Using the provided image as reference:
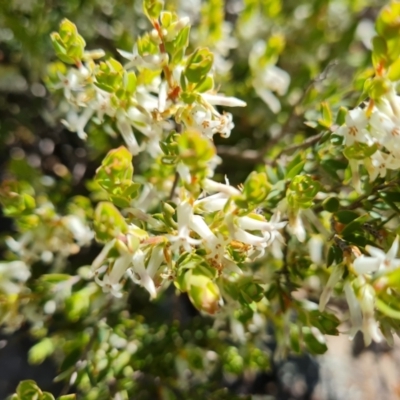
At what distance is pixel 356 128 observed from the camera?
→ 56 cm

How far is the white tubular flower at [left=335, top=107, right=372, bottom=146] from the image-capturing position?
554mm

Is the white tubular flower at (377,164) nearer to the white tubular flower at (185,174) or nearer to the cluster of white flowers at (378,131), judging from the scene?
the cluster of white flowers at (378,131)

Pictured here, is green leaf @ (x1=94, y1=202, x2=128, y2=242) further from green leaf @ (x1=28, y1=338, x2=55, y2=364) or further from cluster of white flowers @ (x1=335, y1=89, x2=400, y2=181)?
green leaf @ (x1=28, y1=338, x2=55, y2=364)

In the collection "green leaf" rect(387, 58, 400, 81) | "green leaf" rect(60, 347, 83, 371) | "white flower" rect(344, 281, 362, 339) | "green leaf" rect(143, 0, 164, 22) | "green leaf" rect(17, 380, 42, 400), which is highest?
"green leaf" rect(387, 58, 400, 81)

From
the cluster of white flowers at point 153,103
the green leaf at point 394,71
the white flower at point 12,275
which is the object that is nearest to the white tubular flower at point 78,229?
the white flower at point 12,275

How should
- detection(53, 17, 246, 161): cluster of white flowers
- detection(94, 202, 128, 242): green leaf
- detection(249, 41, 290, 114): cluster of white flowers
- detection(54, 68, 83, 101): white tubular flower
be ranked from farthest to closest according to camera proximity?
detection(249, 41, 290, 114): cluster of white flowers
detection(54, 68, 83, 101): white tubular flower
detection(53, 17, 246, 161): cluster of white flowers
detection(94, 202, 128, 242): green leaf

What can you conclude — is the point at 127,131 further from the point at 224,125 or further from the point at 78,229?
the point at 78,229

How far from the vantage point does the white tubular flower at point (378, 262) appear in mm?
502

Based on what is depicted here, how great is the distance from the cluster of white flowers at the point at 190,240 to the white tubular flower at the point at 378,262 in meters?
0.10

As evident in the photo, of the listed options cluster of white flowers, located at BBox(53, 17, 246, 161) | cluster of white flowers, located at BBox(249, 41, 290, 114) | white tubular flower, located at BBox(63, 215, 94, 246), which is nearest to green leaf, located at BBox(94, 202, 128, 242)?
cluster of white flowers, located at BBox(53, 17, 246, 161)

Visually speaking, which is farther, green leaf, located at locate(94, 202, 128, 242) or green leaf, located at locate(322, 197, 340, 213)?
green leaf, located at locate(322, 197, 340, 213)

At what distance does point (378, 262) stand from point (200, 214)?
0.20m

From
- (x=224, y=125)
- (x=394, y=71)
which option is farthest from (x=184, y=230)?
(x=394, y=71)

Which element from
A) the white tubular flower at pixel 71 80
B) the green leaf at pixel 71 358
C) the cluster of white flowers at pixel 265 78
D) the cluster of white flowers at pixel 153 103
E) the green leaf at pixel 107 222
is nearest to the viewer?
the green leaf at pixel 107 222
